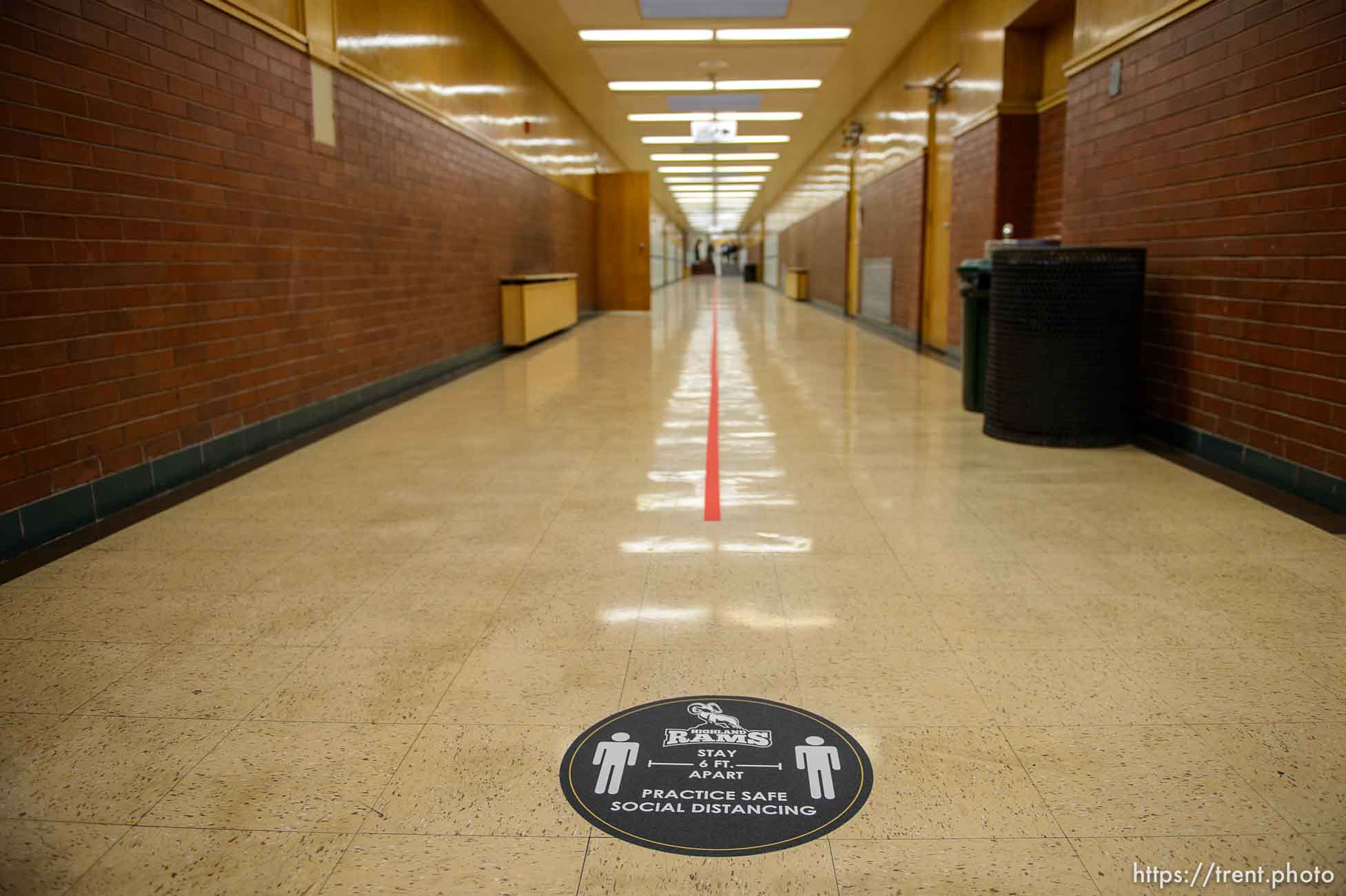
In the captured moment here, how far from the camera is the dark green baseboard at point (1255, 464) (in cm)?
360

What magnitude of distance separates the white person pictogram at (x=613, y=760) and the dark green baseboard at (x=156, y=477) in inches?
95.4

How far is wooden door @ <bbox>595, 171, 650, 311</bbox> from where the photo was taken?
18297 millimetres

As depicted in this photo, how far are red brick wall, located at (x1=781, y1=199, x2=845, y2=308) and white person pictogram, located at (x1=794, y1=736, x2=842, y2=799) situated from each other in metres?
15.4

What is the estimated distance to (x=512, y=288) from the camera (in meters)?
10.5

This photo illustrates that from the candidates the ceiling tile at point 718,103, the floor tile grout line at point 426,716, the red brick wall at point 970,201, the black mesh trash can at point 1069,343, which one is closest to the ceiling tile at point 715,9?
the red brick wall at point 970,201

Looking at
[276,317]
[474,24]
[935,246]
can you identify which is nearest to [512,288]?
[474,24]

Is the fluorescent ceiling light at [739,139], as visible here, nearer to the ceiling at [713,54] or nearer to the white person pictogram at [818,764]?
the ceiling at [713,54]

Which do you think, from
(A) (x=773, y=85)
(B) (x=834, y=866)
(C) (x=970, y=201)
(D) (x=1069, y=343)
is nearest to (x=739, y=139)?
(A) (x=773, y=85)

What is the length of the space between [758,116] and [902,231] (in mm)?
5328

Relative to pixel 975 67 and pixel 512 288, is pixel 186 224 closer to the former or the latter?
pixel 512 288

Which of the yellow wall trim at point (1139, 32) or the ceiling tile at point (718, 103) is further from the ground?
the ceiling tile at point (718, 103)

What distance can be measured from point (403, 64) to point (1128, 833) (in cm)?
731

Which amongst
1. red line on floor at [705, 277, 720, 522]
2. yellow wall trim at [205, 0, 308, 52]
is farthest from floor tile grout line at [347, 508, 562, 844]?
yellow wall trim at [205, 0, 308, 52]

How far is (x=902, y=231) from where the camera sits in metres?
11.6
